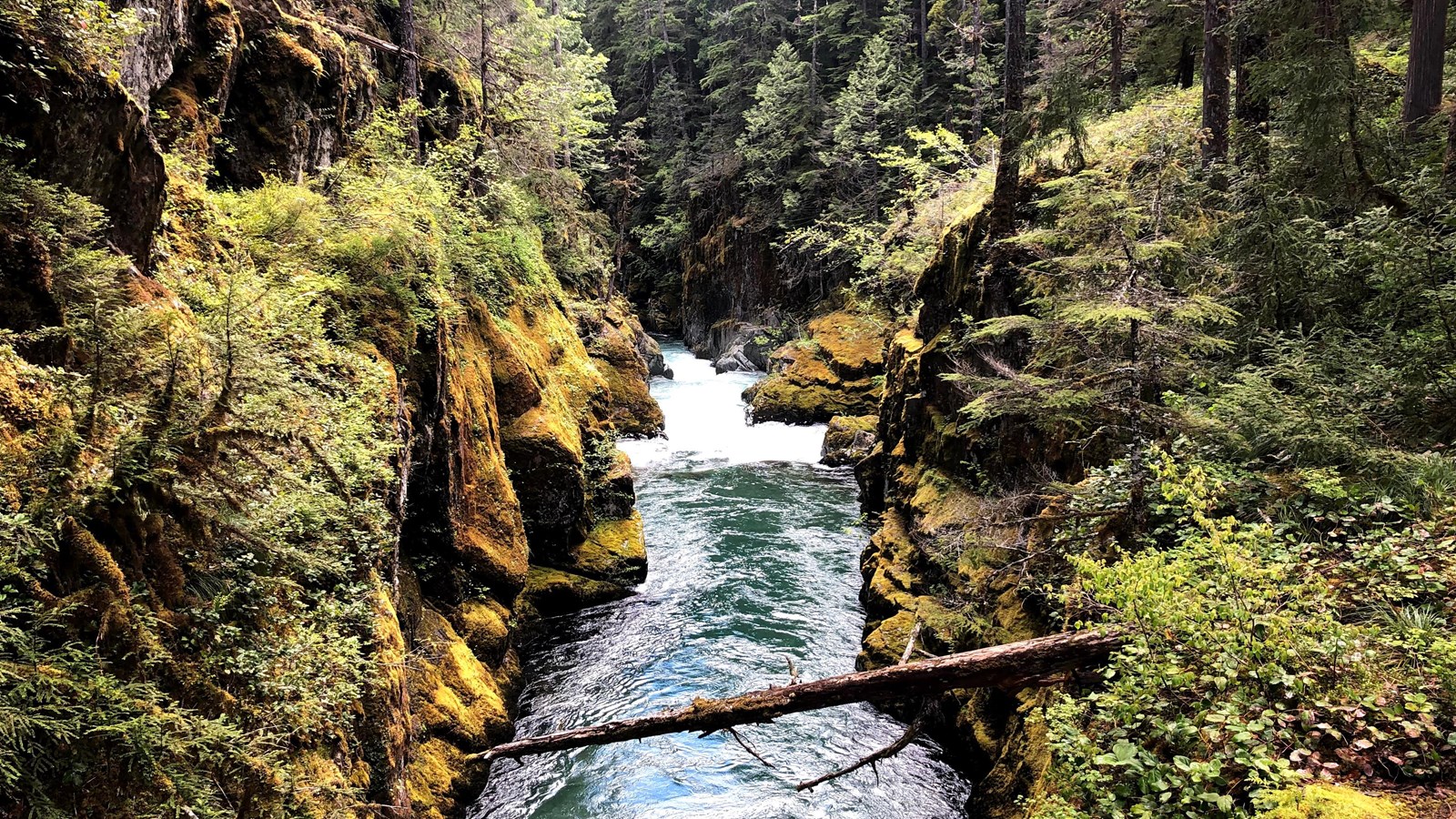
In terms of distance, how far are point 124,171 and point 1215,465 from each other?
29.7 feet

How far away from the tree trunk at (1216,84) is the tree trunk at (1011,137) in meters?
2.53

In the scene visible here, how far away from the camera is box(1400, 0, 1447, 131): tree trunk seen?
335 inches

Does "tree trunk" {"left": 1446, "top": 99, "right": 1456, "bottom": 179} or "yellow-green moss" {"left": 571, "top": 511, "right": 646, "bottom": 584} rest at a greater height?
"tree trunk" {"left": 1446, "top": 99, "right": 1456, "bottom": 179}

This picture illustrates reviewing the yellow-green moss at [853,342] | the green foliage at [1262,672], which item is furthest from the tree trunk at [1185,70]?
the green foliage at [1262,672]

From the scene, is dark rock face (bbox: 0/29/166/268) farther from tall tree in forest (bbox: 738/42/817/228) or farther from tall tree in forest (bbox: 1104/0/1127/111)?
tall tree in forest (bbox: 738/42/817/228)

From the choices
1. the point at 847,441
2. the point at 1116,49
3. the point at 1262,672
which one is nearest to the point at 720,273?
the point at 847,441

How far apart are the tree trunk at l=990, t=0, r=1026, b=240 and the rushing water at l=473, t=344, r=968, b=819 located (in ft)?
24.0

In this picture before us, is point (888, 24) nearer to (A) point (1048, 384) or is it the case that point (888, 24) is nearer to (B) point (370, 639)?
(A) point (1048, 384)

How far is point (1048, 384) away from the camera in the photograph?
294 inches

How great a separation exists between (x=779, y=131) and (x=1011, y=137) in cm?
2743

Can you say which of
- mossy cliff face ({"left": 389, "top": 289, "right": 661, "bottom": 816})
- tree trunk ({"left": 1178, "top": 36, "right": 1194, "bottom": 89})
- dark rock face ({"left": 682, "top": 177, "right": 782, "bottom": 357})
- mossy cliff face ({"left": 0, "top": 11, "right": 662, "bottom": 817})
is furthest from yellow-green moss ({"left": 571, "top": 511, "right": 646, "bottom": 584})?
dark rock face ({"left": 682, "top": 177, "right": 782, "bottom": 357})

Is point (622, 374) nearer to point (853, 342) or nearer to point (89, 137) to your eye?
point (853, 342)

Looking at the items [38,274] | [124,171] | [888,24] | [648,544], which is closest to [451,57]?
[648,544]

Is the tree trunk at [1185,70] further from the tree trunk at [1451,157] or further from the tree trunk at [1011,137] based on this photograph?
the tree trunk at [1451,157]
